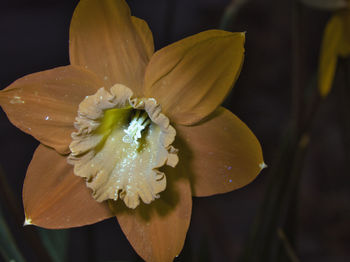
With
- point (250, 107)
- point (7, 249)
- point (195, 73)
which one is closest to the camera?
point (195, 73)

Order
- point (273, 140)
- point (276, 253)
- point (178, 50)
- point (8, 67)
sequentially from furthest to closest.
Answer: point (273, 140) < point (8, 67) < point (276, 253) < point (178, 50)

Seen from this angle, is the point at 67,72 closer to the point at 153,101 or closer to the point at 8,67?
the point at 153,101

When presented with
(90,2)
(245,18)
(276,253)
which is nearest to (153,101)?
(90,2)

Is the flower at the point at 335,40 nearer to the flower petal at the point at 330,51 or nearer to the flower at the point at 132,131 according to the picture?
the flower petal at the point at 330,51

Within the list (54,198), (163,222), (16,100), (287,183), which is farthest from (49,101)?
(287,183)

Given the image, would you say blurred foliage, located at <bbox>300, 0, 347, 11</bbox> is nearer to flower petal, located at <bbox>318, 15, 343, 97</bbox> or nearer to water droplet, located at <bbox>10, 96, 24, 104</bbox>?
flower petal, located at <bbox>318, 15, 343, 97</bbox>

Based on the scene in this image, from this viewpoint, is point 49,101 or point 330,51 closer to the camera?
point 49,101

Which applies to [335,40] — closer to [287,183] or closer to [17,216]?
[287,183]
